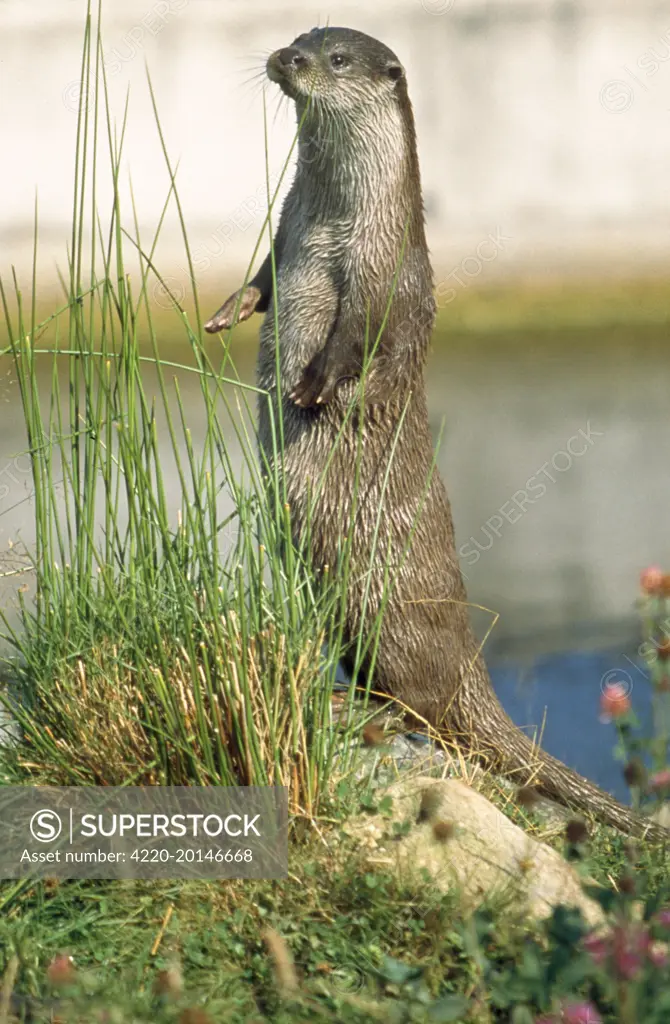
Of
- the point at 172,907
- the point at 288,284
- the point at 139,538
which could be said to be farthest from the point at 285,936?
the point at 288,284

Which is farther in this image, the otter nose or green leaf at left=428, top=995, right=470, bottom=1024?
the otter nose

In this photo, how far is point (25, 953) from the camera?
1.84m

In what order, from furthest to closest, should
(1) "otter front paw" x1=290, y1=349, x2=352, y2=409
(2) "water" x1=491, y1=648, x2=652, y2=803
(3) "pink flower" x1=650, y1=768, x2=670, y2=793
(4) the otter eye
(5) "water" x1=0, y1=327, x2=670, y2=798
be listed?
(5) "water" x1=0, y1=327, x2=670, y2=798 < (2) "water" x1=491, y1=648, x2=652, y2=803 < (4) the otter eye < (1) "otter front paw" x1=290, y1=349, x2=352, y2=409 < (3) "pink flower" x1=650, y1=768, x2=670, y2=793

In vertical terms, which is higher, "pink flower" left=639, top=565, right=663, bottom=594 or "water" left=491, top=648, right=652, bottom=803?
"pink flower" left=639, top=565, right=663, bottom=594

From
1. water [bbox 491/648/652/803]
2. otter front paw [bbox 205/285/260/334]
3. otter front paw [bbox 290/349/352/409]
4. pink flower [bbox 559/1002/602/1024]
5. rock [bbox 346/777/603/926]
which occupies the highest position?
otter front paw [bbox 205/285/260/334]

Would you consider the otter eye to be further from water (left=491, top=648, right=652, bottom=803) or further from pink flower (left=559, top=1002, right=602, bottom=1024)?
pink flower (left=559, top=1002, right=602, bottom=1024)

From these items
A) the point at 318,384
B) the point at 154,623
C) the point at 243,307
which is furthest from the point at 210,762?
the point at 243,307

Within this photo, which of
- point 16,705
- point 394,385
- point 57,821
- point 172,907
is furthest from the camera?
point 394,385

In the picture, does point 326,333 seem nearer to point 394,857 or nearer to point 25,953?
point 394,857

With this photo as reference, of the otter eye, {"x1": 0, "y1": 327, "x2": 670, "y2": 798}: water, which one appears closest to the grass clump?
the otter eye

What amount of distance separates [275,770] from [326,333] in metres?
1.19

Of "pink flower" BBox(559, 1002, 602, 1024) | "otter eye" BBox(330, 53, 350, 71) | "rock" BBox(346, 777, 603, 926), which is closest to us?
"pink flower" BBox(559, 1002, 602, 1024)

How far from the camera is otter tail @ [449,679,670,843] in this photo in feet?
9.51

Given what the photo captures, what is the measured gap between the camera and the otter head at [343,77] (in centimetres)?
290
